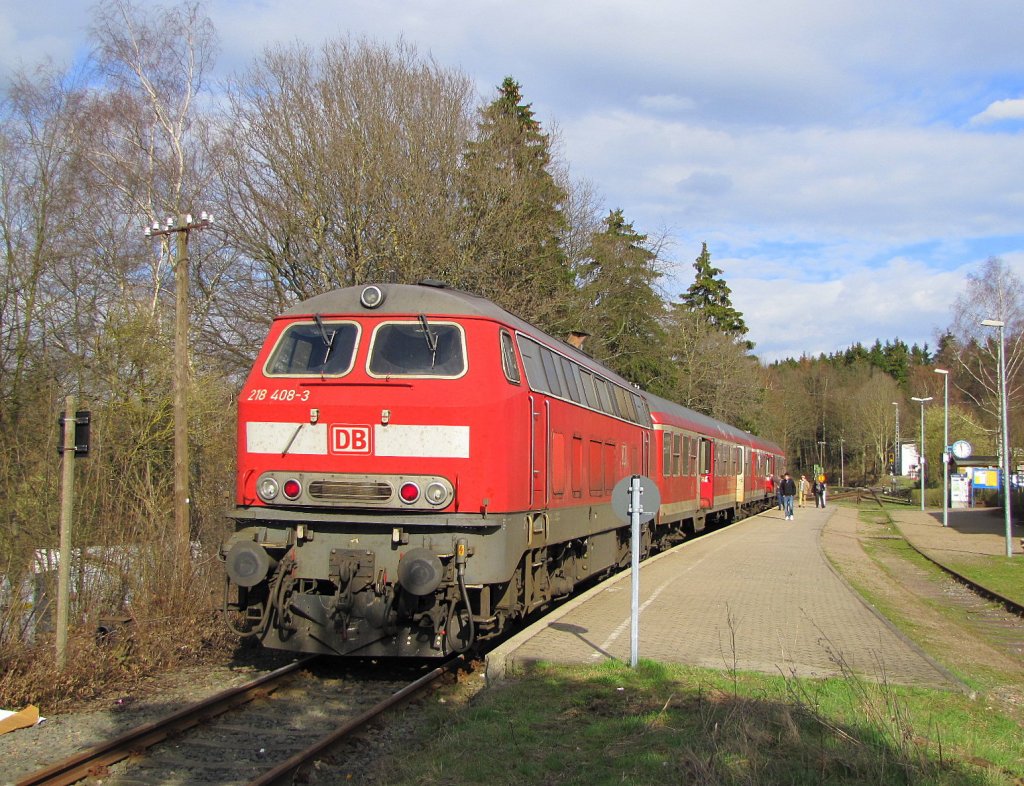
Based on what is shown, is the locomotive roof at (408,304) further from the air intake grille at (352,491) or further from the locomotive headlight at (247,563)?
the locomotive headlight at (247,563)

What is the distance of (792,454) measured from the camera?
9419 centimetres

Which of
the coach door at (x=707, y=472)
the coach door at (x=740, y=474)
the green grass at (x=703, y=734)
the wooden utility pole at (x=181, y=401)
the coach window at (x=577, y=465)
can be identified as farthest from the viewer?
the coach door at (x=740, y=474)

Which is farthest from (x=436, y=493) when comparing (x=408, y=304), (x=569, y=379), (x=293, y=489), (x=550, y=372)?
(x=569, y=379)

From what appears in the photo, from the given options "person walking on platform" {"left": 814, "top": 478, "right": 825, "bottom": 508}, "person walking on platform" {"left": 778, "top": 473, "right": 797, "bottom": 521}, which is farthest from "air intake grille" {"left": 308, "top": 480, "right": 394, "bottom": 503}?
"person walking on platform" {"left": 814, "top": 478, "right": 825, "bottom": 508}

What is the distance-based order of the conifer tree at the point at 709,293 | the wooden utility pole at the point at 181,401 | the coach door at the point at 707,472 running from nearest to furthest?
the wooden utility pole at the point at 181,401 → the coach door at the point at 707,472 → the conifer tree at the point at 709,293

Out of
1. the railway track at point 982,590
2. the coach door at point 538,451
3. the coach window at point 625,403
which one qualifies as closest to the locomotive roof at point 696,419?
the coach window at point 625,403

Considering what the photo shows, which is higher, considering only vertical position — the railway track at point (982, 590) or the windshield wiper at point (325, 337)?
the windshield wiper at point (325, 337)

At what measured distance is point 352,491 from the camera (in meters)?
7.88

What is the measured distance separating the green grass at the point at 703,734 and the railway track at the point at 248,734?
60 centimetres

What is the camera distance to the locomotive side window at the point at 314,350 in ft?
27.8

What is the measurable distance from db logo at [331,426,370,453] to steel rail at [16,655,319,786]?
2.04 meters

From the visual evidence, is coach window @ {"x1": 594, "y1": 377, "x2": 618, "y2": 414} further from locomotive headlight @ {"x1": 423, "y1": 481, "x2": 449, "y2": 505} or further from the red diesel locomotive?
locomotive headlight @ {"x1": 423, "y1": 481, "x2": 449, "y2": 505}

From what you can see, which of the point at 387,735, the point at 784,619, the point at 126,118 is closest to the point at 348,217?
the point at 126,118

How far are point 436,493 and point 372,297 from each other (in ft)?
6.73
